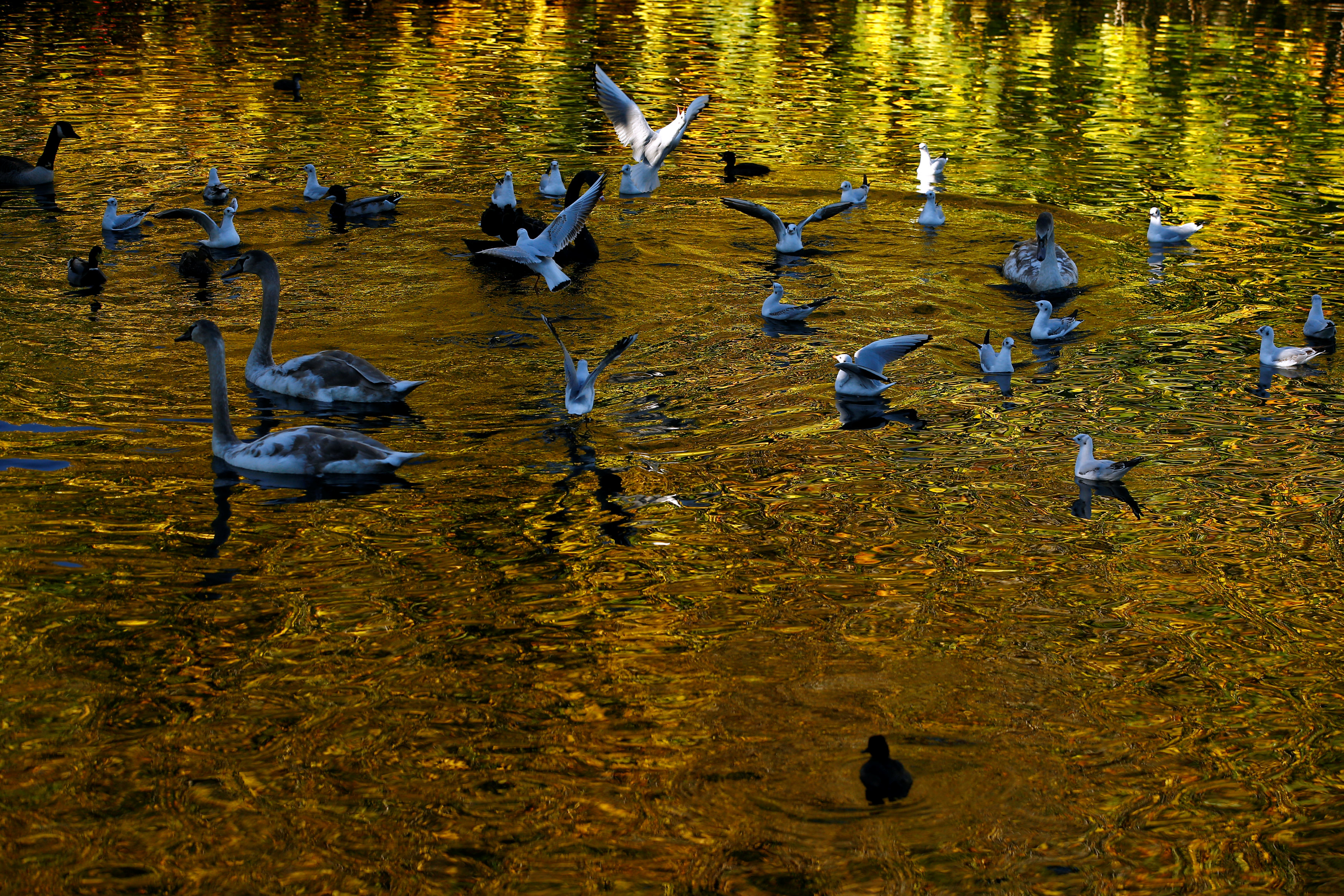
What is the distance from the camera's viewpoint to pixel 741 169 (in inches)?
899

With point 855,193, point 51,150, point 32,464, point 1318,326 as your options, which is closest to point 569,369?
point 32,464

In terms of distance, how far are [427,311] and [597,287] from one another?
2.30 metres

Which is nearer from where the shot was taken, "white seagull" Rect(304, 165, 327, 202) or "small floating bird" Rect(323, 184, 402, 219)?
"small floating bird" Rect(323, 184, 402, 219)

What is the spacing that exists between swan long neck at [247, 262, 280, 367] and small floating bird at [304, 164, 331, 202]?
6.02 metres

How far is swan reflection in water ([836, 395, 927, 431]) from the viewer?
502 inches

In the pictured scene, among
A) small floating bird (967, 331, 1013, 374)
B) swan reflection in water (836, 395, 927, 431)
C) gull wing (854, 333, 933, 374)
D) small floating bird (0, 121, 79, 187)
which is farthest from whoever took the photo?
small floating bird (0, 121, 79, 187)

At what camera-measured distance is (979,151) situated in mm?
25922

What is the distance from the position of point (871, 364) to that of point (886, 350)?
0.65ft

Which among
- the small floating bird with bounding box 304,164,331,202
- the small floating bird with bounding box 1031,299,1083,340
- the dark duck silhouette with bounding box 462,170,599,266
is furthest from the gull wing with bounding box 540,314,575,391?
the small floating bird with bounding box 304,164,331,202

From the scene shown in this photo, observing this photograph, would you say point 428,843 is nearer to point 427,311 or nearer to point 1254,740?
point 1254,740

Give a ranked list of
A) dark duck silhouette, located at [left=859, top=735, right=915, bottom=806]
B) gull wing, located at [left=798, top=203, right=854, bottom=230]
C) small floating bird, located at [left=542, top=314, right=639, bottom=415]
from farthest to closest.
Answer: gull wing, located at [left=798, top=203, right=854, bottom=230], small floating bird, located at [left=542, top=314, right=639, bottom=415], dark duck silhouette, located at [left=859, top=735, right=915, bottom=806]

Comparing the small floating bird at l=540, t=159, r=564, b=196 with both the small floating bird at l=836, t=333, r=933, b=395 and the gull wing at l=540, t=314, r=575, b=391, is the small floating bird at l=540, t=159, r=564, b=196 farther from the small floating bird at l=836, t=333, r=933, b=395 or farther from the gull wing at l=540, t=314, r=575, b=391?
the gull wing at l=540, t=314, r=575, b=391

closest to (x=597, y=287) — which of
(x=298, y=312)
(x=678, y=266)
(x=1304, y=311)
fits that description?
(x=678, y=266)

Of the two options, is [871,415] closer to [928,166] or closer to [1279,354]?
[1279,354]
